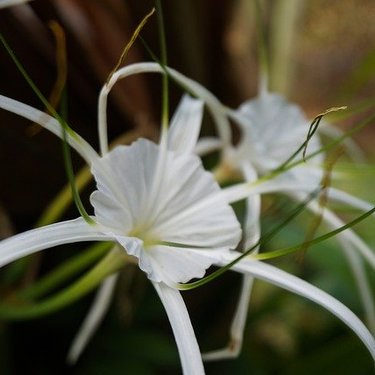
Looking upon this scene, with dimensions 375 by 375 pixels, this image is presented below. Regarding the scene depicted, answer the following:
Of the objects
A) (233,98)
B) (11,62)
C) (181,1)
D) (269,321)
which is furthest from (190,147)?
(269,321)

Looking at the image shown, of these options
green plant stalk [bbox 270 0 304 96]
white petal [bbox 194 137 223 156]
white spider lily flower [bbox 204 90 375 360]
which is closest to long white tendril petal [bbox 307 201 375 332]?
white spider lily flower [bbox 204 90 375 360]

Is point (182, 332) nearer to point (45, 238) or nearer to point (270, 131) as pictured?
point (45, 238)

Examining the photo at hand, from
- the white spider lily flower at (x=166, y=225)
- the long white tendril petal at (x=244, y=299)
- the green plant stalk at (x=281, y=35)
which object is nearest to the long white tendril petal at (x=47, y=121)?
the white spider lily flower at (x=166, y=225)

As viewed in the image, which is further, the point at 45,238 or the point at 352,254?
the point at 352,254

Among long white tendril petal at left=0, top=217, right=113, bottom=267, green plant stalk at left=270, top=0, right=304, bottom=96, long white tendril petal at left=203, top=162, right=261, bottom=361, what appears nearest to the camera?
long white tendril petal at left=0, top=217, right=113, bottom=267

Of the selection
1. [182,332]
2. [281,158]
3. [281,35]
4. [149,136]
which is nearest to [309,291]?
[182,332]

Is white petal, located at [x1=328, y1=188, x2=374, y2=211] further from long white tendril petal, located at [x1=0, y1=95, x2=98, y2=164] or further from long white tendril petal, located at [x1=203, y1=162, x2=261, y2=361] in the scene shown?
long white tendril petal, located at [x1=0, y1=95, x2=98, y2=164]

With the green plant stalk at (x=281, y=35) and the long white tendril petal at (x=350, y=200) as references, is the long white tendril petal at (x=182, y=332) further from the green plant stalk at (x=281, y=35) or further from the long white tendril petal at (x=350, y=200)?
the green plant stalk at (x=281, y=35)
